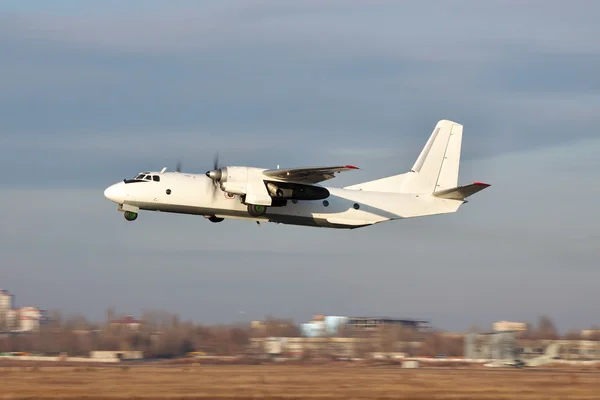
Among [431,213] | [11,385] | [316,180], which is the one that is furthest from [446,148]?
[11,385]

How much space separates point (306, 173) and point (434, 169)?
23.5 feet

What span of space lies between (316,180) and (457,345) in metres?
26.3

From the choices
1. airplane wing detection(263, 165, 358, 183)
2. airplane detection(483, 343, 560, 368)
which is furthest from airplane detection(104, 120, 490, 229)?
airplane detection(483, 343, 560, 368)

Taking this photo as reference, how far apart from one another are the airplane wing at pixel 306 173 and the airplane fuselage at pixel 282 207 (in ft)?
3.62

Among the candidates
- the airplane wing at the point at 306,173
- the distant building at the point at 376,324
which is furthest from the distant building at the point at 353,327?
the airplane wing at the point at 306,173

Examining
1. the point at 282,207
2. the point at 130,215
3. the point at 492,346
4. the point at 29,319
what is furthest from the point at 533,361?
the point at 29,319

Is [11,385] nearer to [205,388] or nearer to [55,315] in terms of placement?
[205,388]

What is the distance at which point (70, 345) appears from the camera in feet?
151

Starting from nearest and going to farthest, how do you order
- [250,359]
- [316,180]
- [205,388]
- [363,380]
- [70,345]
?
[205,388]
[363,380]
[316,180]
[250,359]
[70,345]

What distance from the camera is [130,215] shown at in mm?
30578

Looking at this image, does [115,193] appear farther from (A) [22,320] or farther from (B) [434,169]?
(A) [22,320]

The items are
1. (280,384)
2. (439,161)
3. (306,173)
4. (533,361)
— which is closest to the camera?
(280,384)

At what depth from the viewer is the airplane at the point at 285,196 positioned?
30.2 meters

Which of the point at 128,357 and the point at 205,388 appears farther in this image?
the point at 128,357
